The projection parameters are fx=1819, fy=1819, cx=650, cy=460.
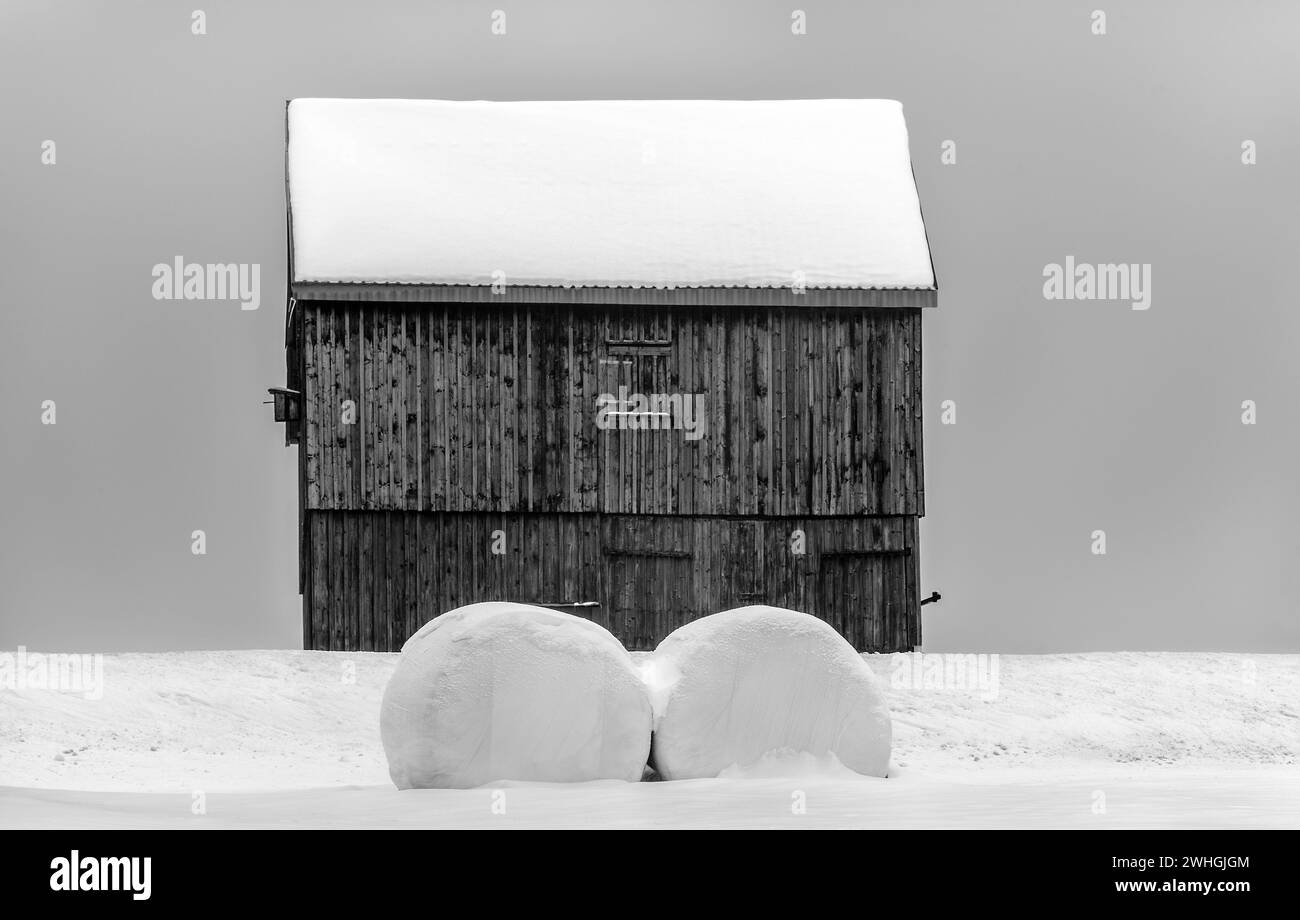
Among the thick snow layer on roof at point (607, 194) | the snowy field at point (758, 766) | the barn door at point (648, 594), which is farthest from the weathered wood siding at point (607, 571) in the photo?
the thick snow layer on roof at point (607, 194)

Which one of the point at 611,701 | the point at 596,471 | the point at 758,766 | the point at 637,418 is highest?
the point at 637,418

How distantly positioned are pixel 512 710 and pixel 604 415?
33.2 feet

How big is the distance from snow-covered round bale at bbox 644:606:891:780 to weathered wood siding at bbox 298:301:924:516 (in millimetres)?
8918

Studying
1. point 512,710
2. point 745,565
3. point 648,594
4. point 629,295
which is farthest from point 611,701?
point 629,295

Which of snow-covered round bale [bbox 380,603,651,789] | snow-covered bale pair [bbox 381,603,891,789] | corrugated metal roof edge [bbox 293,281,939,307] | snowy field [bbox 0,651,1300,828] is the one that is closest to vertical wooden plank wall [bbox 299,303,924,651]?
corrugated metal roof edge [bbox 293,281,939,307]

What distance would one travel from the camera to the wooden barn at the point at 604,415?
21219 millimetres

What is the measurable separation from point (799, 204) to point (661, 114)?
9.03 ft

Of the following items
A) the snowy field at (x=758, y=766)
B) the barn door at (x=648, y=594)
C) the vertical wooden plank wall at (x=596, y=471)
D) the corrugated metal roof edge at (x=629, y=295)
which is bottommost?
the snowy field at (x=758, y=766)

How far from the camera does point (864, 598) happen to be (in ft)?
71.2

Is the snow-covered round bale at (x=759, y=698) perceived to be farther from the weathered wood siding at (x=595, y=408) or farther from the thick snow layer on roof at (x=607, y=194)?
the thick snow layer on roof at (x=607, y=194)

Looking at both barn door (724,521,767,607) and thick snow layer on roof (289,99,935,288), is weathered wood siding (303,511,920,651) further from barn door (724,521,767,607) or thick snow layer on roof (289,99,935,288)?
thick snow layer on roof (289,99,935,288)

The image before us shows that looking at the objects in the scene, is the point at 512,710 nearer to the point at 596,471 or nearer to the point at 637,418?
the point at 596,471

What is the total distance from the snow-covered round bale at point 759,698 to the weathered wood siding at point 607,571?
865 cm

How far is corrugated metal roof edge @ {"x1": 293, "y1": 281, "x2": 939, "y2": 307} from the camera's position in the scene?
21078mm
